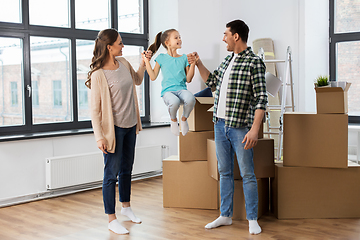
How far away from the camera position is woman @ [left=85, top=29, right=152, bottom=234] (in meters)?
2.62

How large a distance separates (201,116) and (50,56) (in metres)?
2.04

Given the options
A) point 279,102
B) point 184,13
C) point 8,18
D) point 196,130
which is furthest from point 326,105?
point 8,18

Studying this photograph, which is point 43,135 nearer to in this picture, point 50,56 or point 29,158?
point 29,158

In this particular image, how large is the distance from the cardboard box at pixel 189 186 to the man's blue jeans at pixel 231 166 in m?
0.45

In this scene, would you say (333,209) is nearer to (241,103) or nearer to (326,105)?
(326,105)

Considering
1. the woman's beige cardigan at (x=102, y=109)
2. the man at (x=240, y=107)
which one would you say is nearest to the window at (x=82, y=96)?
the woman's beige cardigan at (x=102, y=109)

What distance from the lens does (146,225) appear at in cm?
292

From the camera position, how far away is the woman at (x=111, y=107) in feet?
8.61

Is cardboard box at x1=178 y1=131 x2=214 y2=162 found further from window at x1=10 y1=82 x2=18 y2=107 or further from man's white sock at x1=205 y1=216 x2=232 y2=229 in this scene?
window at x1=10 y1=82 x2=18 y2=107

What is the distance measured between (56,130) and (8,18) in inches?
50.3

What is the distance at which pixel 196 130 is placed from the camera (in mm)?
3275

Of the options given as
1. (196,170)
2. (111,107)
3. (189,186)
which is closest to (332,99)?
(196,170)

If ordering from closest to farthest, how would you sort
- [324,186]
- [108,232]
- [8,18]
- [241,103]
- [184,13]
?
1. [241,103]
2. [108,232]
3. [324,186]
4. [8,18]
5. [184,13]

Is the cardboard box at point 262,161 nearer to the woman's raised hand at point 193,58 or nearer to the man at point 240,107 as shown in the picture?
the man at point 240,107
